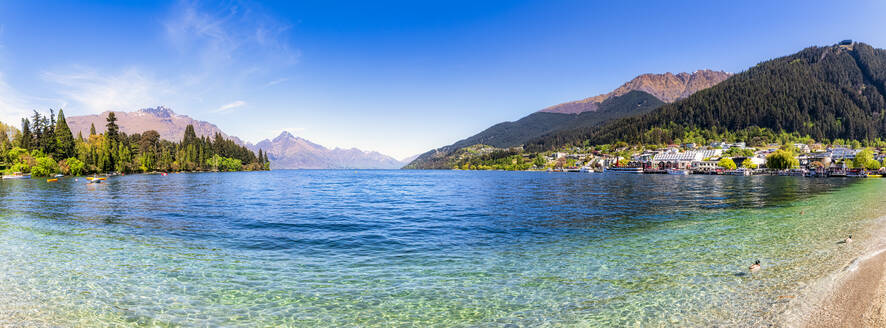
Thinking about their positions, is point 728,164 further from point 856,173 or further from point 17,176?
point 17,176

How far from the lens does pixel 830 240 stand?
18.2m

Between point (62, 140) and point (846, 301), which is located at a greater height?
point (62, 140)

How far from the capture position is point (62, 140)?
119m

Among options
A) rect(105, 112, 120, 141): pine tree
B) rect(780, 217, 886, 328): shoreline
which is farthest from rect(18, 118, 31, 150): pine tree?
rect(780, 217, 886, 328): shoreline

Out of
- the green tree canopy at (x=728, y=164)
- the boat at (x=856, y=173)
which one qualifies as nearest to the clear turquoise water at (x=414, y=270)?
the boat at (x=856, y=173)

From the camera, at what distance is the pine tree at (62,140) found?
118m

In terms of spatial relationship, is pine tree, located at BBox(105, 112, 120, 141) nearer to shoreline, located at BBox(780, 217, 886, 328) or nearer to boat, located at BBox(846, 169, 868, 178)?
shoreline, located at BBox(780, 217, 886, 328)

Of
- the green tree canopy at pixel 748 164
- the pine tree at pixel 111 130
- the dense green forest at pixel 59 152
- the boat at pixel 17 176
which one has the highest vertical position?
the pine tree at pixel 111 130

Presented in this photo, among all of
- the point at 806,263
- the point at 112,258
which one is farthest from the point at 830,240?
the point at 112,258

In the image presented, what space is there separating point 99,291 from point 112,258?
5.18 metres

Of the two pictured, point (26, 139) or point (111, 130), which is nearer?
point (26, 139)

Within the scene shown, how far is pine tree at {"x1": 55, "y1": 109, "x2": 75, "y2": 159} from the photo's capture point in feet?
386

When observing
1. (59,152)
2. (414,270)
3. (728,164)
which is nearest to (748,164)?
(728,164)

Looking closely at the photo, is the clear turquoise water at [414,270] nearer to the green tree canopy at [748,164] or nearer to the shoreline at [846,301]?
the shoreline at [846,301]
